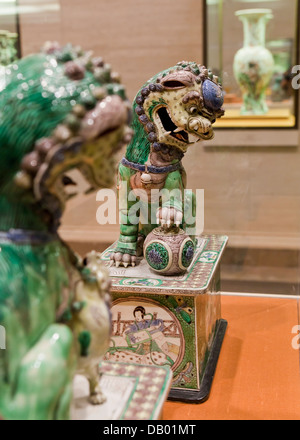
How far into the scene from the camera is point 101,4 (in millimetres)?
2883

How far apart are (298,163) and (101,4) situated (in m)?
1.33

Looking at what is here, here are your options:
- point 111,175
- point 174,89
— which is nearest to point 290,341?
point 174,89

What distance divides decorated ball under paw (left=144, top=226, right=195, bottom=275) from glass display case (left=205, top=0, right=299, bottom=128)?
1396mm

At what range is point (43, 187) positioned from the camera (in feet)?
3.05

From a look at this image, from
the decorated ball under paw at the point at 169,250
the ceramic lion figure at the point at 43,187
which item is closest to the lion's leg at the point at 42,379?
the ceramic lion figure at the point at 43,187

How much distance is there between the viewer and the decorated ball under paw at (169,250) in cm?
173

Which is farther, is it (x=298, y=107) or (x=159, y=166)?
(x=298, y=107)

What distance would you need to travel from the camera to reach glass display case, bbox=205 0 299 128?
2928 millimetres

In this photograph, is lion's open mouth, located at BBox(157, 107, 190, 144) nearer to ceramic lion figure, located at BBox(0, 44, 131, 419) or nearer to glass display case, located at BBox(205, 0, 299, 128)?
ceramic lion figure, located at BBox(0, 44, 131, 419)

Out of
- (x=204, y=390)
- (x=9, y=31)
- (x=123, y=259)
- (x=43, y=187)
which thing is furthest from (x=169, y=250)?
(x=9, y=31)

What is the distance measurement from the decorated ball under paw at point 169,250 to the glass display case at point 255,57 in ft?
4.58

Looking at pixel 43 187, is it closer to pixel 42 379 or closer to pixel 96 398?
pixel 42 379

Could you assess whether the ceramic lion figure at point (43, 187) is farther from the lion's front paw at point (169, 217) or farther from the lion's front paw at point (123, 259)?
the lion's front paw at point (123, 259)

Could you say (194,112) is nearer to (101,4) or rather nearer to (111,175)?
(111,175)
